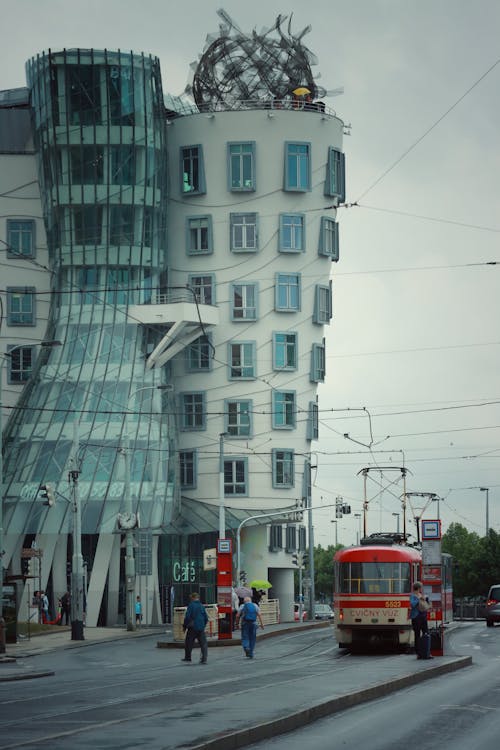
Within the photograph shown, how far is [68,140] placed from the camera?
291ft

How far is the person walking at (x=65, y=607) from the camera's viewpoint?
76.6 meters

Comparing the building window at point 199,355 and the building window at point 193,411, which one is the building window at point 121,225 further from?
the building window at point 193,411

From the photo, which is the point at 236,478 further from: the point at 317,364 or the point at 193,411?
the point at 317,364

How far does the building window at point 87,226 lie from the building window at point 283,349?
12.9m

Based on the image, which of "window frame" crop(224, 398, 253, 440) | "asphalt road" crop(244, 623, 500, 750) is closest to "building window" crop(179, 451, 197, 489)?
"window frame" crop(224, 398, 253, 440)

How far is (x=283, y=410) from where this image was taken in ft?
309

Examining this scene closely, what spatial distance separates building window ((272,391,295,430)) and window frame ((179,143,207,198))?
1363 cm

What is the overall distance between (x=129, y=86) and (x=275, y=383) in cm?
2039

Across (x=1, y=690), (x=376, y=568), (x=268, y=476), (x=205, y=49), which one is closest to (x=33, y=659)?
(x=376, y=568)

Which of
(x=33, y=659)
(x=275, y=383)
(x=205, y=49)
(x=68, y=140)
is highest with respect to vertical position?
(x=205, y=49)

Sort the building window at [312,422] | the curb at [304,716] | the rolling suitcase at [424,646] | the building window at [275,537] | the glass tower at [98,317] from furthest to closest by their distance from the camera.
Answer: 1. the building window at [275,537]
2. the building window at [312,422]
3. the glass tower at [98,317]
4. the rolling suitcase at [424,646]
5. the curb at [304,716]

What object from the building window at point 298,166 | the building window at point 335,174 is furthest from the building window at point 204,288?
the building window at point 335,174

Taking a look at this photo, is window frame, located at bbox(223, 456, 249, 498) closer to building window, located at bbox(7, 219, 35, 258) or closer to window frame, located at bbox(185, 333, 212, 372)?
window frame, located at bbox(185, 333, 212, 372)

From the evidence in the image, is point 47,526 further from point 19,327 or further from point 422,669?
point 422,669
